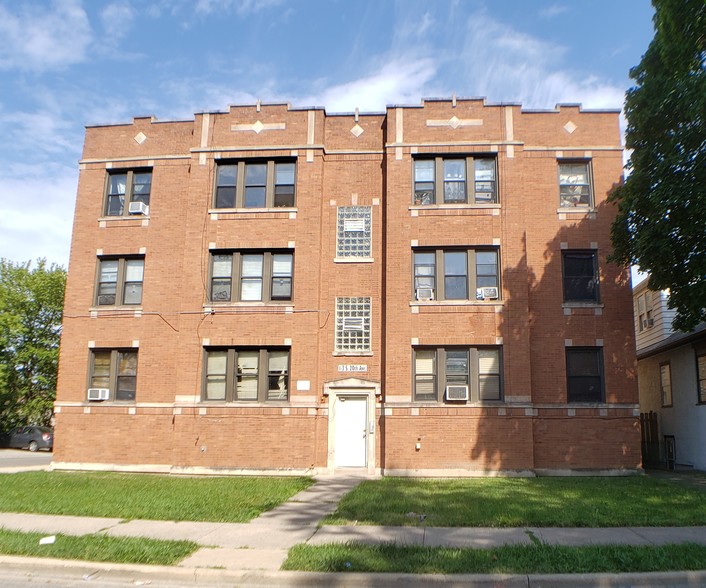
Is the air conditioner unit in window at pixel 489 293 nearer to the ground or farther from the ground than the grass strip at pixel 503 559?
farther from the ground

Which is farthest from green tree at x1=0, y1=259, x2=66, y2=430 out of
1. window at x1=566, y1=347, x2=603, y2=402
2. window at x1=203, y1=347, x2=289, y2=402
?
window at x1=566, y1=347, x2=603, y2=402

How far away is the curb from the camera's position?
23.1ft

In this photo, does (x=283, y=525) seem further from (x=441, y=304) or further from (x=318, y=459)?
(x=441, y=304)

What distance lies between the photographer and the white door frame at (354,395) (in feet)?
56.7

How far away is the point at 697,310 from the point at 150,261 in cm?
1488

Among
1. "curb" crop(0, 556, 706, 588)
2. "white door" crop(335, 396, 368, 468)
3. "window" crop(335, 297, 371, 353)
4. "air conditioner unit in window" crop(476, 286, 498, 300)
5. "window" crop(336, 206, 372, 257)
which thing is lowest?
"curb" crop(0, 556, 706, 588)

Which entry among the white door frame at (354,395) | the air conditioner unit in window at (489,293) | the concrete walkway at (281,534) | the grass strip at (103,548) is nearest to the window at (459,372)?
the white door frame at (354,395)

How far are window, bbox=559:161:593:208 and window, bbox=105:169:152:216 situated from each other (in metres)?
12.6

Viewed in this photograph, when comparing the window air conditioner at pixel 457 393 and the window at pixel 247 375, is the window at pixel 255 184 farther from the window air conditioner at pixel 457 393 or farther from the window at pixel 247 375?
the window air conditioner at pixel 457 393

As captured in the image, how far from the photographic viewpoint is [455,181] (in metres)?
18.4

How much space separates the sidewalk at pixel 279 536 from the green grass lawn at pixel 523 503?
0.41 m

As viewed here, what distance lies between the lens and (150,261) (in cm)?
1902

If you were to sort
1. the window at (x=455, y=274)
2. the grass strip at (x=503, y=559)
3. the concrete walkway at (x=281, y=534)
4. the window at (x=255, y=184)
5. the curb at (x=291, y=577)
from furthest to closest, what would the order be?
the window at (x=255, y=184), the window at (x=455, y=274), the concrete walkway at (x=281, y=534), the grass strip at (x=503, y=559), the curb at (x=291, y=577)

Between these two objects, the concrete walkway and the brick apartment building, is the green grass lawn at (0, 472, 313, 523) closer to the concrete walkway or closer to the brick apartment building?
the concrete walkway
